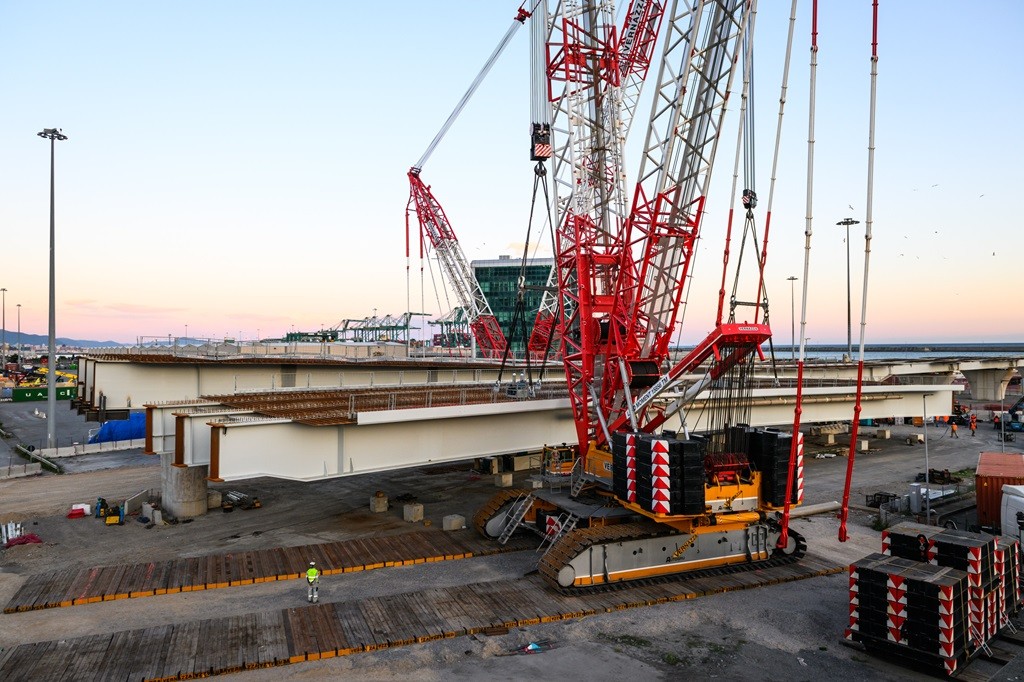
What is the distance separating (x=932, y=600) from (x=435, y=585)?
515 inches

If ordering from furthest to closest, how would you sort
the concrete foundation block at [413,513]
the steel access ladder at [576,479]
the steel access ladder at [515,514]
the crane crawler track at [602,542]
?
1. the concrete foundation block at [413,513]
2. the steel access ladder at [515,514]
3. the steel access ladder at [576,479]
4. the crane crawler track at [602,542]

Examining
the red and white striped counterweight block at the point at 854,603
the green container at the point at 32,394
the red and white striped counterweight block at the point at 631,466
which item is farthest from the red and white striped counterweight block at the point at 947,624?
the green container at the point at 32,394

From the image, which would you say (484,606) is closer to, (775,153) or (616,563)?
(616,563)

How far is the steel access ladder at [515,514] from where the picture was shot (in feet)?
78.6

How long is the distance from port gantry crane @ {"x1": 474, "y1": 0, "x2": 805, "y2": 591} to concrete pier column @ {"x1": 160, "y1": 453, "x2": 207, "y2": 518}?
1263 centimetres

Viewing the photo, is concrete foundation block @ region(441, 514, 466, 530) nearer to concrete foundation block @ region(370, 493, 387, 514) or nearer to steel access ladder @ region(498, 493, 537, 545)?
steel access ladder @ region(498, 493, 537, 545)

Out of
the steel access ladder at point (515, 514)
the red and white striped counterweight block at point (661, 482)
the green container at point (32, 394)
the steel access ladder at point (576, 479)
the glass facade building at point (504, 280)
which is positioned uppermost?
the glass facade building at point (504, 280)

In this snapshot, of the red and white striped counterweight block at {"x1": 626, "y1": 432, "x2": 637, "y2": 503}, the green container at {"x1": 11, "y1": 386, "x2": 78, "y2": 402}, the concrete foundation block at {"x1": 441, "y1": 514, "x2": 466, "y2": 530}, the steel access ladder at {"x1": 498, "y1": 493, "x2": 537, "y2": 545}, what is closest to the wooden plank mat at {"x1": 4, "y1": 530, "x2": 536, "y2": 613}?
the steel access ladder at {"x1": 498, "y1": 493, "x2": 537, "y2": 545}

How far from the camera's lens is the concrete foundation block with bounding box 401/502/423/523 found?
90.6 ft

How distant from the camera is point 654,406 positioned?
27203 mm

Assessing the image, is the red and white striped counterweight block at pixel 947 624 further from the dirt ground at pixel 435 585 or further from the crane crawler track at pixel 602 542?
the crane crawler track at pixel 602 542

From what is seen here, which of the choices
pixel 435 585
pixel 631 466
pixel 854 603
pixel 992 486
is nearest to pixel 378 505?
pixel 435 585

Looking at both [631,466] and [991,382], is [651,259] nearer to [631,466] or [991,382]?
[631,466]

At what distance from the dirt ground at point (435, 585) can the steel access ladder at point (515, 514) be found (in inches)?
61.2
